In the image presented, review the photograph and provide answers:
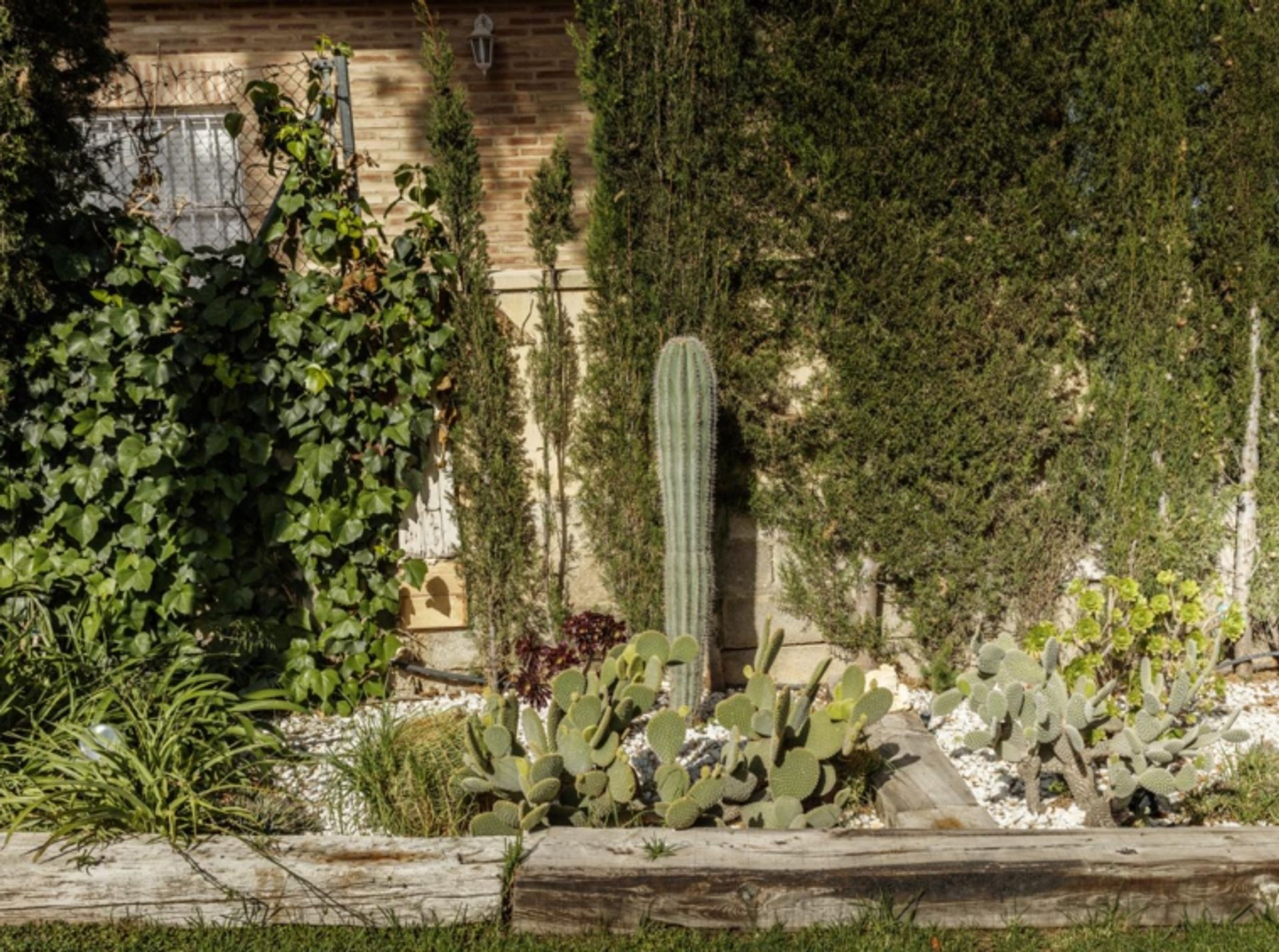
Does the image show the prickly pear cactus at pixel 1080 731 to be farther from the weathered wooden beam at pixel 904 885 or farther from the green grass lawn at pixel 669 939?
Result: the green grass lawn at pixel 669 939

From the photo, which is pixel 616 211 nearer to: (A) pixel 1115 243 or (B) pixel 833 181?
(B) pixel 833 181

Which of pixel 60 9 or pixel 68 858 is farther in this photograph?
pixel 60 9

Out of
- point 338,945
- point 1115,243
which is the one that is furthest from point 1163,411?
point 338,945

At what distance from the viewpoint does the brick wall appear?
29.6 ft

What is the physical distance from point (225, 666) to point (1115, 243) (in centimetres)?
414

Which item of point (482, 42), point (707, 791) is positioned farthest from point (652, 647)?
point (482, 42)

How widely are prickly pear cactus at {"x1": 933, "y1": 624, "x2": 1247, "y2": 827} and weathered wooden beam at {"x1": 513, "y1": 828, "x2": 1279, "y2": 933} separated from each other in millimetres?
287

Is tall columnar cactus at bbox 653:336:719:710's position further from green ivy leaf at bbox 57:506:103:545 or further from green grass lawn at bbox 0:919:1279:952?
green ivy leaf at bbox 57:506:103:545

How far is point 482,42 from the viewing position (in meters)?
9.13

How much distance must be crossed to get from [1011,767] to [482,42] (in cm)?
712

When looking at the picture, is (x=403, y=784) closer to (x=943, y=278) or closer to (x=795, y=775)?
(x=795, y=775)

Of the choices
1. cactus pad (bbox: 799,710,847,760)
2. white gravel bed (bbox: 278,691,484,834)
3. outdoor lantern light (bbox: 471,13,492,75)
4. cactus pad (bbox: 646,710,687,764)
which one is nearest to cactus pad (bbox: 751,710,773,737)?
cactus pad (bbox: 799,710,847,760)

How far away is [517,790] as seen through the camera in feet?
11.6

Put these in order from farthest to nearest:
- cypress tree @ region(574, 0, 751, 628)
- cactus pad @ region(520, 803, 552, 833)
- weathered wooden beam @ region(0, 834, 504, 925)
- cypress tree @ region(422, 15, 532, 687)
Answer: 1. cypress tree @ region(422, 15, 532, 687)
2. cypress tree @ region(574, 0, 751, 628)
3. cactus pad @ region(520, 803, 552, 833)
4. weathered wooden beam @ region(0, 834, 504, 925)
